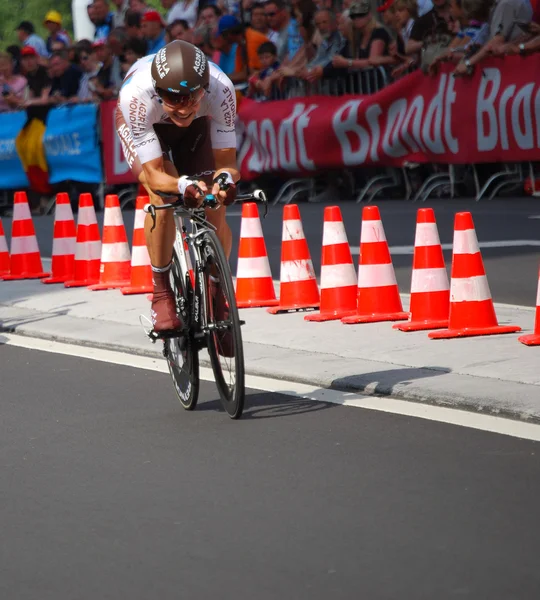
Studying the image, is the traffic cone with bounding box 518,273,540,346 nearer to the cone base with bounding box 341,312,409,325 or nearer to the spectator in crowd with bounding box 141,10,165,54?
the cone base with bounding box 341,312,409,325

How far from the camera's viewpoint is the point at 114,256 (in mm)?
12203

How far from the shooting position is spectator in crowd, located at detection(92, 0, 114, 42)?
978 inches

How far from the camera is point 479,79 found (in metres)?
17.0

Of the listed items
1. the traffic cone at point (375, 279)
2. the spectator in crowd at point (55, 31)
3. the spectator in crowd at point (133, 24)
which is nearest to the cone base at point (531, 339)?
the traffic cone at point (375, 279)

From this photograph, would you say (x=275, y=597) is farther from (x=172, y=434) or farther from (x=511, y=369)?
(x=511, y=369)

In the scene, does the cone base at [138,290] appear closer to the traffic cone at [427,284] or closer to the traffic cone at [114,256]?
the traffic cone at [114,256]

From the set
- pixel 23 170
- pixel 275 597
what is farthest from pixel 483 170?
pixel 275 597

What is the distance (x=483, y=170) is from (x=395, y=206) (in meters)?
1.17

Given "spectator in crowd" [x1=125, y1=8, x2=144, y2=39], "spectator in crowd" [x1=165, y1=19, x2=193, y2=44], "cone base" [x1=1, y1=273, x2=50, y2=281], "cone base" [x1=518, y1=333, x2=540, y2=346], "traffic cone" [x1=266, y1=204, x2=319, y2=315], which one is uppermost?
"spectator in crowd" [x1=125, y1=8, x2=144, y2=39]

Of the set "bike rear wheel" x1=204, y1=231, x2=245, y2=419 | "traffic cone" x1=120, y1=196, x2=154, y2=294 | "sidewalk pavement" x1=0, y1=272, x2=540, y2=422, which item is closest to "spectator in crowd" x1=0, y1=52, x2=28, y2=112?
"traffic cone" x1=120, y1=196, x2=154, y2=294

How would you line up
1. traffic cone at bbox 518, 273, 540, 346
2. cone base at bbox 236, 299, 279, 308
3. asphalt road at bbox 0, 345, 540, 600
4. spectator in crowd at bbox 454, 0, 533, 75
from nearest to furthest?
asphalt road at bbox 0, 345, 540, 600 < traffic cone at bbox 518, 273, 540, 346 < cone base at bbox 236, 299, 279, 308 < spectator in crowd at bbox 454, 0, 533, 75

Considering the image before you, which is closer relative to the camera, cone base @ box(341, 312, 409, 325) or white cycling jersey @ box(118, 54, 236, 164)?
white cycling jersey @ box(118, 54, 236, 164)

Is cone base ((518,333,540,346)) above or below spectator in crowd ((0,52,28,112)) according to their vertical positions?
below

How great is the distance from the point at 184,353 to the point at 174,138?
106 cm
